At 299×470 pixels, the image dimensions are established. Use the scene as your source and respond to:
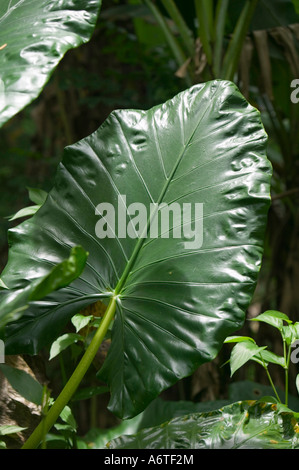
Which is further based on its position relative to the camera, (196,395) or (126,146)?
(196,395)

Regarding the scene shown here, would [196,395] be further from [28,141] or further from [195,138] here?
[28,141]

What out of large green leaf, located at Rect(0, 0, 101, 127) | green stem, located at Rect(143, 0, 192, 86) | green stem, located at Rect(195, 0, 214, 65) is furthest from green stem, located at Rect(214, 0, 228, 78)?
large green leaf, located at Rect(0, 0, 101, 127)

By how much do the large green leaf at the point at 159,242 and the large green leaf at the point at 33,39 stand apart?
0.65 ft

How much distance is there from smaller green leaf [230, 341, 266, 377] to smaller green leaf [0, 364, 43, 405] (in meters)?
0.35

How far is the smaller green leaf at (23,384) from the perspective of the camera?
2.90ft

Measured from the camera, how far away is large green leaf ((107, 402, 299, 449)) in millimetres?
782

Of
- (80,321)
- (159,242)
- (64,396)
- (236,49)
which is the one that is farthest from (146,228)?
(236,49)

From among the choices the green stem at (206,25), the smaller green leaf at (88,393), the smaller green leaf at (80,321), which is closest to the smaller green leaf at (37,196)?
the smaller green leaf at (80,321)

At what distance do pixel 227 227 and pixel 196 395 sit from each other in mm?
822

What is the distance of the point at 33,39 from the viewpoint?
81 cm

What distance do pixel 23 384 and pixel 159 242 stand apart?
348mm

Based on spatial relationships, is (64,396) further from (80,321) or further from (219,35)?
(219,35)
